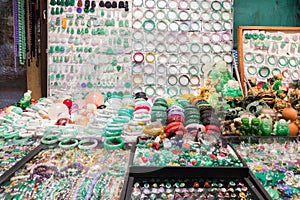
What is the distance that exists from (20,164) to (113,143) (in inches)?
23.4

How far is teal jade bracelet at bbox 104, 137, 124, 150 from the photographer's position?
196cm

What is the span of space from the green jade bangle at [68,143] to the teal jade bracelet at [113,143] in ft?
0.70

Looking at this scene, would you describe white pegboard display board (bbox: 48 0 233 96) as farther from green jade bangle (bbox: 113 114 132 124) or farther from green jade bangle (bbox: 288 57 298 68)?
green jade bangle (bbox: 113 114 132 124)

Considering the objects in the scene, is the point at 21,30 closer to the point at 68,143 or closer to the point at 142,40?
the point at 142,40

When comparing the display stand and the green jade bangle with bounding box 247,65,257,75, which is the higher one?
the green jade bangle with bounding box 247,65,257,75

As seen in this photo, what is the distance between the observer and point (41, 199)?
1397 millimetres

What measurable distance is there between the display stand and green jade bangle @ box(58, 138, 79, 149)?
0.40 ft

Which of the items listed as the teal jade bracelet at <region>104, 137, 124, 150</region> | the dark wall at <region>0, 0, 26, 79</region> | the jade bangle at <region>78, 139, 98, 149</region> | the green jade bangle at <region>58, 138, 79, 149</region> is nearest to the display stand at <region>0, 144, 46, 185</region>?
the green jade bangle at <region>58, 138, 79, 149</region>

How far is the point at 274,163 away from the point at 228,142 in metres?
0.36

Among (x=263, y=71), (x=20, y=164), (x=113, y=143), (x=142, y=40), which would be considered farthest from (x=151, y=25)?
(x=20, y=164)

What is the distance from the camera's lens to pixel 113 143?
2.02m

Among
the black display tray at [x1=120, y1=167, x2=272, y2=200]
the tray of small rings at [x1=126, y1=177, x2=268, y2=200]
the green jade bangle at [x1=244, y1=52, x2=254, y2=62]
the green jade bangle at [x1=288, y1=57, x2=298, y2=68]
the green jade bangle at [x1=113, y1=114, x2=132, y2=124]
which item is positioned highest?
the green jade bangle at [x1=244, y1=52, x2=254, y2=62]

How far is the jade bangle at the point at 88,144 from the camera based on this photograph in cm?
197

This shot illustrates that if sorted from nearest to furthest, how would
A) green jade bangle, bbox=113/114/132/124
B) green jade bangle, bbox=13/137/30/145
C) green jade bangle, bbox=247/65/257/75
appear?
1. green jade bangle, bbox=13/137/30/145
2. green jade bangle, bbox=113/114/132/124
3. green jade bangle, bbox=247/65/257/75
